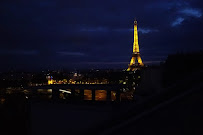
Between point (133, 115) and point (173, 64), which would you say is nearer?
point (133, 115)

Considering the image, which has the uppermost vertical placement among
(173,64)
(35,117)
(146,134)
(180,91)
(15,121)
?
(173,64)

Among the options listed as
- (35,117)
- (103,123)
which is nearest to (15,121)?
(35,117)

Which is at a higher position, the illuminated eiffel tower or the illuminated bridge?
the illuminated eiffel tower

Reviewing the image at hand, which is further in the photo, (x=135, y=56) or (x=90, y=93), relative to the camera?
(x=135, y=56)

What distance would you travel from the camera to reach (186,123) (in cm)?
295

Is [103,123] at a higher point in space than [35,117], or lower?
higher

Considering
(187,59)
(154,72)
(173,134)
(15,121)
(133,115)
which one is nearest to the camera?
(173,134)

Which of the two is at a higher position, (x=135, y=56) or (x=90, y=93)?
(x=135, y=56)

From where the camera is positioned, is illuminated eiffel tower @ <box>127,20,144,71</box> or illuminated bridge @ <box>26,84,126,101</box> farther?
illuminated eiffel tower @ <box>127,20,144,71</box>

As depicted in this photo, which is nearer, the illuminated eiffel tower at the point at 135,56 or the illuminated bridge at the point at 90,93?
the illuminated bridge at the point at 90,93

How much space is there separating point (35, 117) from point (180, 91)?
5404 mm

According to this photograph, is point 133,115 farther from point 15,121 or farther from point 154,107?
point 15,121

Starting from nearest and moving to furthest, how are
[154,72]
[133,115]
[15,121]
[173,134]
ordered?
[173,134] < [133,115] < [154,72] < [15,121]

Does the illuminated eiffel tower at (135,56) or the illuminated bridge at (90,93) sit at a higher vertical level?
the illuminated eiffel tower at (135,56)
